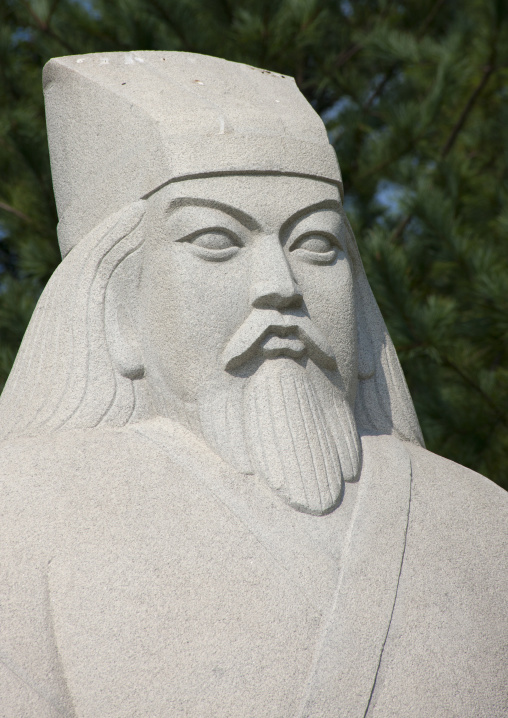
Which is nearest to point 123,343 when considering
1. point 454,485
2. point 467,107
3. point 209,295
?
point 209,295

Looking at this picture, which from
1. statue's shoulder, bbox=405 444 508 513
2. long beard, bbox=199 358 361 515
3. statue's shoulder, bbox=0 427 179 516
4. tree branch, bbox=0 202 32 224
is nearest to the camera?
statue's shoulder, bbox=0 427 179 516

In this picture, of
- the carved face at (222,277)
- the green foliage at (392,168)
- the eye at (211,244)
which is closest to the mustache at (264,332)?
the carved face at (222,277)

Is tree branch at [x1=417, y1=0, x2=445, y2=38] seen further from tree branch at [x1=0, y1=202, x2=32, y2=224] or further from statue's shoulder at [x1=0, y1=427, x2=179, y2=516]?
statue's shoulder at [x1=0, y1=427, x2=179, y2=516]

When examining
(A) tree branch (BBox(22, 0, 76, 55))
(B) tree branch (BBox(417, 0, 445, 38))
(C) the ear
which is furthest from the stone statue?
(B) tree branch (BBox(417, 0, 445, 38))

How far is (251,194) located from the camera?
2.67m

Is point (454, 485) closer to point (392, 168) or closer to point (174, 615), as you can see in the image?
point (174, 615)

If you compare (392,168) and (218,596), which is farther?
(392,168)

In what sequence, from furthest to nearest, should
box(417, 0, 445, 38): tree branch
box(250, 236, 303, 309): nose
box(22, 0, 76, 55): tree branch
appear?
box(417, 0, 445, 38): tree branch, box(22, 0, 76, 55): tree branch, box(250, 236, 303, 309): nose

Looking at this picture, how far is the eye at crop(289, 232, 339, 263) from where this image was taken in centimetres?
276

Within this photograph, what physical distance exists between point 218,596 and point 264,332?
0.76 m

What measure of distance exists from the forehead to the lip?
1.10 ft

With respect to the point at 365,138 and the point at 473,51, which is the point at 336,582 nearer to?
the point at 365,138

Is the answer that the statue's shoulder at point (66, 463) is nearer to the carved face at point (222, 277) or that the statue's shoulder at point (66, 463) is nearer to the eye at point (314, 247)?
the carved face at point (222, 277)

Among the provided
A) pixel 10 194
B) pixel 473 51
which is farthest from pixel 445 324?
pixel 10 194
